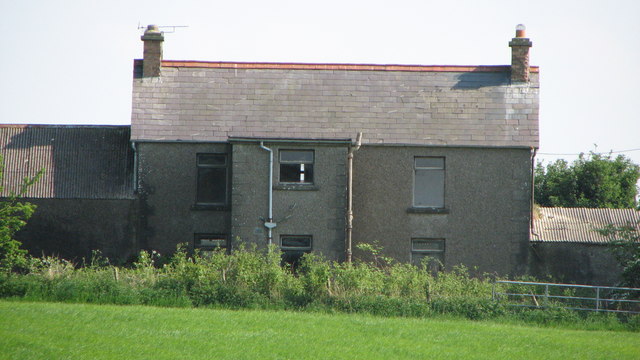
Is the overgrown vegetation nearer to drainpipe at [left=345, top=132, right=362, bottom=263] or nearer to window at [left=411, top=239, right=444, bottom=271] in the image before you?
drainpipe at [left=345, top=132, right=362, bottom=263]

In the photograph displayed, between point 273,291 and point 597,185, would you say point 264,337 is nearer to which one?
point 273,291

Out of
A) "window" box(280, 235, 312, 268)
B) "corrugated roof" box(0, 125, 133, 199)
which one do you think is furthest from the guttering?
"corrugated roof" box(0, 125, 133, 199)

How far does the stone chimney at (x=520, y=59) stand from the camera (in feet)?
90.4

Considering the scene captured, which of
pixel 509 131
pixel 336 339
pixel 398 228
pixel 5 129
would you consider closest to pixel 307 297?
pixel 336 339

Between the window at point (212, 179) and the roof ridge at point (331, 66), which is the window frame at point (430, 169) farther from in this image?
the window at point (212, 179)

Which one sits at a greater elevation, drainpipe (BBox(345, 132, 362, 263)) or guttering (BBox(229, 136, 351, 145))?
guttering (BBox(229, 136, 351, 145))

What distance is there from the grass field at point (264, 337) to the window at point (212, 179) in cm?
723

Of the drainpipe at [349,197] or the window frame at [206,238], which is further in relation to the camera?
the window frame at [206,238]

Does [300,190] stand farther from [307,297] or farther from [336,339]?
[336,339]

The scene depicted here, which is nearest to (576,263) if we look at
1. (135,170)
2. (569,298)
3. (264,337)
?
(569,298)

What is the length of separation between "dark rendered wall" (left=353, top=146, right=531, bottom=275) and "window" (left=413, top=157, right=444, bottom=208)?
0.20 meters

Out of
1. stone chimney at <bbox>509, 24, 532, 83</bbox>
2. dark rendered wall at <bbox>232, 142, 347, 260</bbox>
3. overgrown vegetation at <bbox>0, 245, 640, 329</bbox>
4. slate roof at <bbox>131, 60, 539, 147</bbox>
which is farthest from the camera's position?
stone chimney at <bbox>509, 24, 532, 83</bbox>

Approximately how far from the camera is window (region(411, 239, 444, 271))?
85.0 ft

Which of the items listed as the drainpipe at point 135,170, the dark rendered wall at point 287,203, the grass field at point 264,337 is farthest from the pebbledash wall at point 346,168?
the grass field at point 264,337
